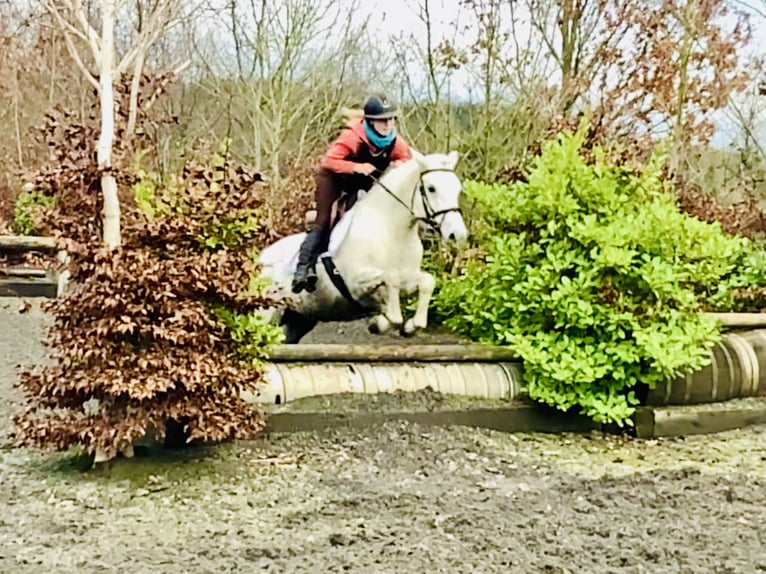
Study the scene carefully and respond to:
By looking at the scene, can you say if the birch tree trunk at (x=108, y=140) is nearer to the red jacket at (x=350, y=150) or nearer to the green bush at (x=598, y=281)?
the red jacket at (x=350, y=150)

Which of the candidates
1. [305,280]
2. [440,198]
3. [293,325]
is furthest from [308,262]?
[440,198]

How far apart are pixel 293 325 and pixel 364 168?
1310 mm

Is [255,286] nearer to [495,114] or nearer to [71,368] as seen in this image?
[71,368]

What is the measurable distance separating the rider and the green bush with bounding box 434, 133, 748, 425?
0.90 m

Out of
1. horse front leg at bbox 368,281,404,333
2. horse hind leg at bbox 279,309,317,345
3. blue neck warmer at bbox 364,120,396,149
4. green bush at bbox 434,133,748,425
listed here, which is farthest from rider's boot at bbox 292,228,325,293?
green bush at bbox 434,133,748,425

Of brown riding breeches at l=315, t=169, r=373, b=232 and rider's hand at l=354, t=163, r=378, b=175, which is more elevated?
rider's hand at l=354, t=163, r=378, b=175

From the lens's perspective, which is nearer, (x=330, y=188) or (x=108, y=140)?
(x=108, y=140)

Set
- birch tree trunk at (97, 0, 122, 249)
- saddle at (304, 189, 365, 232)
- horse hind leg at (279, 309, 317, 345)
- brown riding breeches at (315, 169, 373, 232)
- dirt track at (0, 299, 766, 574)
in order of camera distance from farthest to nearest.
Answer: horse hind leg at (279, 309, 317, 345) → saddle at (304, 189, 365, 232) → brown riding breeches at (315, 169, 373, 232) → birch tree trunk at (97, 0, 122, 249) → dirt track at (0, 299, 766, 574)

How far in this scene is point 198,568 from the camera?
3523 millimetres

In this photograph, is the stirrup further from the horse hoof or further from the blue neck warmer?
the blue neck warmer

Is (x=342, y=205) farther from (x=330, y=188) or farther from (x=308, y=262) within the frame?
(x=308, y=262)

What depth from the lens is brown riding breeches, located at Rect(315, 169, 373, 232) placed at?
6406 mm

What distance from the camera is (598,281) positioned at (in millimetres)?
6152

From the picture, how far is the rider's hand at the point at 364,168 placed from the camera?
6230 mm
